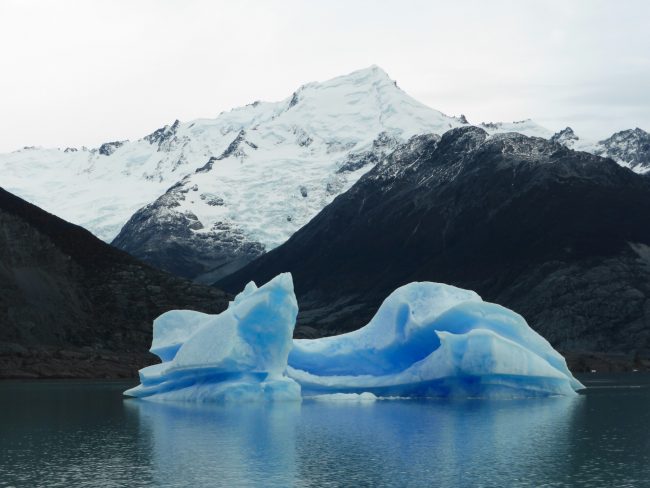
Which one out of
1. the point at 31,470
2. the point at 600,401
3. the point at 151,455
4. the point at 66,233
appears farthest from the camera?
the point at 66,233

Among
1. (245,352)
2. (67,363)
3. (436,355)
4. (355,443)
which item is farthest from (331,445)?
(67,363)

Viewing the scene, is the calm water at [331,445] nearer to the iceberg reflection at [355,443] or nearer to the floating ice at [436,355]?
the iceberg reflection at [355,443]

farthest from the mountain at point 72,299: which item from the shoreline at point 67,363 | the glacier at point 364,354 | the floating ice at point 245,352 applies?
the floating ice at point 245,352

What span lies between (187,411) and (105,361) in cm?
6079

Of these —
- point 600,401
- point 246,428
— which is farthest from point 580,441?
point 600,401

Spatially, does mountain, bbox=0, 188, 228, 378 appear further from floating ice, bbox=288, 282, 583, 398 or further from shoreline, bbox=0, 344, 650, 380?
floating ice, bbox=288, 282, 583, 398

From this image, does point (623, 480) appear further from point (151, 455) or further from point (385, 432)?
point (151, 455)

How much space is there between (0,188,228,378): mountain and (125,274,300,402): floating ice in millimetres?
51527

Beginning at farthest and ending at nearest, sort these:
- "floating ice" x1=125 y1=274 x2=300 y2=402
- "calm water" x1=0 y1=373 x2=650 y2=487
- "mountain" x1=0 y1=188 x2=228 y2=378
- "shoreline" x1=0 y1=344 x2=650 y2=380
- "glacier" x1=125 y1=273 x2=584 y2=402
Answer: "mountain" x1=0 y1=188 x2=228 y2=378, "shoreline" x1=0 y1=344 x2=650 y2=380, "glacier" x1=125 y1=273 x2=584 y2=402, "floating ice" x1=125 y1=274 x2=300 y2=402, "calm water" x1=0 y1=373 x2=650 y2=487

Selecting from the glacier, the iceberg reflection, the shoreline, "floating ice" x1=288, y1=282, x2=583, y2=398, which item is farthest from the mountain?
the iceberg reflection

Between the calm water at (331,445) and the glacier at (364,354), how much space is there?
80.5 inches

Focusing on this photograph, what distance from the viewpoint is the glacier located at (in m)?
54.4

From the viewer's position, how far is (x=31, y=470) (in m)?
31.6

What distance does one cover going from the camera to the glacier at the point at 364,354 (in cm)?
5441
